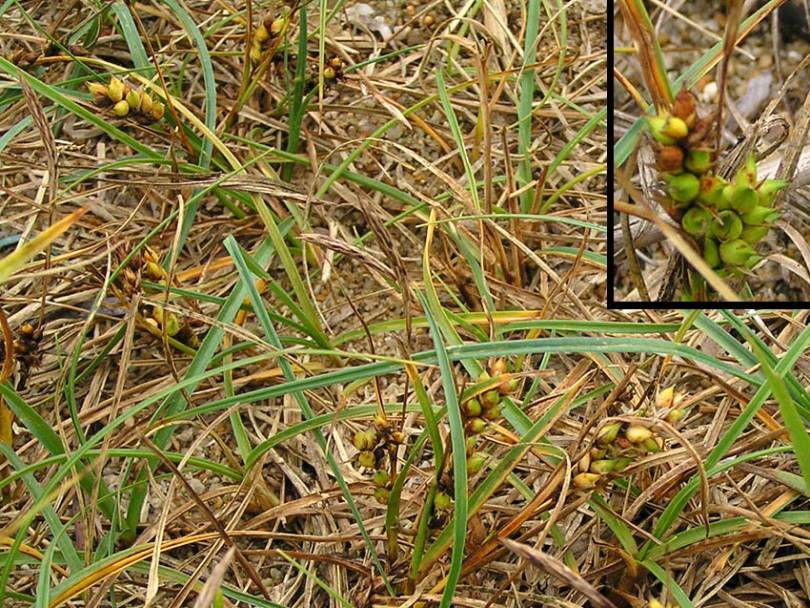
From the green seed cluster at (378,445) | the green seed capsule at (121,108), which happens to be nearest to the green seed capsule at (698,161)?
the green seed cluster at (378,445)

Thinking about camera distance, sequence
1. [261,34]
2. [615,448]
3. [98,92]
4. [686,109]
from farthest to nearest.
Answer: [261,34], [98,92], [615,448], [686,109]

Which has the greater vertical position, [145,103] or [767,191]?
[767,191]

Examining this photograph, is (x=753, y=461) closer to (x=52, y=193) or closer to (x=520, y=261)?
(x=520, y=261)

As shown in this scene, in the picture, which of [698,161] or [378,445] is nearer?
Result: [698,161]

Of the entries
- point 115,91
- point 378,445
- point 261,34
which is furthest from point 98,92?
point 378,445

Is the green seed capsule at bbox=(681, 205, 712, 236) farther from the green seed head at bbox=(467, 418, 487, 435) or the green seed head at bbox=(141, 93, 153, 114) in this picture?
the green seed head at bbox=(141, 93, 153, 114)

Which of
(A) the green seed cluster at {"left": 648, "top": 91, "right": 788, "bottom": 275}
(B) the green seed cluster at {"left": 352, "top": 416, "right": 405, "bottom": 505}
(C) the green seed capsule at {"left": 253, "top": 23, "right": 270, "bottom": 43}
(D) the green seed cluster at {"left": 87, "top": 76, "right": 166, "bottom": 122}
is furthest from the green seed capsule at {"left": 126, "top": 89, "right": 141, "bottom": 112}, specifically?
(A) the green seed cluster at {"left": 648, "top": 91, "right": 788, "bottom": 275}

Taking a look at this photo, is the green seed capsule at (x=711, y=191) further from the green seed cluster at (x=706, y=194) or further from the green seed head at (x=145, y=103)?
the green seed head at (x=145, y=103)

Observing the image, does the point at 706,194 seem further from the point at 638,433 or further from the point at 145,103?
the point at 145,103
